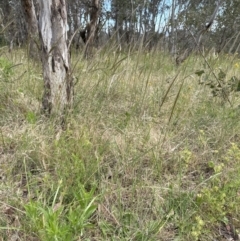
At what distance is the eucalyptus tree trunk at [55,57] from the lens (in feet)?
5.14

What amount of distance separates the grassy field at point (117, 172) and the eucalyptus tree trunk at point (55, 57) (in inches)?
4.6

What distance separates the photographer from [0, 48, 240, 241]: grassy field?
99cm

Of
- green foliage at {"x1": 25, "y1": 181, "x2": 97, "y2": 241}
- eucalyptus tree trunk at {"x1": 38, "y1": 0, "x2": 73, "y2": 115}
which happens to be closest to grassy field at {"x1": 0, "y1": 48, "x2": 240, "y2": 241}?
green foliage at {"x1": 25, "y1": 181, "x2": 97, "y2": 241}

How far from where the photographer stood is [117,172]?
123 cm

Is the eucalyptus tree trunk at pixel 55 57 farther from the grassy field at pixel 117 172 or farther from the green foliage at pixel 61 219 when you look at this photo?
the green foliage at pixel 61 219

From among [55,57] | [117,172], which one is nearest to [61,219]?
[117,172]

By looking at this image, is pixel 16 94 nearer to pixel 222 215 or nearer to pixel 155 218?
pixel 155 218

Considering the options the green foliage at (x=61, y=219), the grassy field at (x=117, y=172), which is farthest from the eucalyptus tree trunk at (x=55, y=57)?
the green foliage at (x=61, y=219)

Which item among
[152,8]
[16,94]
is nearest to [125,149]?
[16,94]

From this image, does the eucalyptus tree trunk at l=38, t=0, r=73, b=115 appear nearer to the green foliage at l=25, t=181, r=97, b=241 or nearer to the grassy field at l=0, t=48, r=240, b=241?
the grassy field at l=0, t=48, r=240, b=241

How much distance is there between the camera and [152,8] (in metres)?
20.5

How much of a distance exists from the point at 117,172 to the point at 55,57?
94cm

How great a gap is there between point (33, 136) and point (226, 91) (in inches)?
65.6

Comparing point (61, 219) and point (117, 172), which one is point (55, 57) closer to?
point (117, 172)
